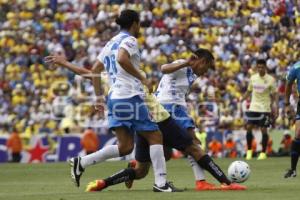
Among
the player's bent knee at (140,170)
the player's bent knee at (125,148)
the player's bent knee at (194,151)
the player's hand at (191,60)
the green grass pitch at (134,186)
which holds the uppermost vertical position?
the player's hand at (191,60)

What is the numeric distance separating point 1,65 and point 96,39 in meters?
3.89

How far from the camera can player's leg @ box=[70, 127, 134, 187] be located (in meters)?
13.1

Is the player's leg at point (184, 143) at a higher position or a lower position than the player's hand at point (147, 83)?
lower

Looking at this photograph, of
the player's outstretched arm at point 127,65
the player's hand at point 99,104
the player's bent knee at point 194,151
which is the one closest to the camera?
the player's outstretched arm at point 127,65

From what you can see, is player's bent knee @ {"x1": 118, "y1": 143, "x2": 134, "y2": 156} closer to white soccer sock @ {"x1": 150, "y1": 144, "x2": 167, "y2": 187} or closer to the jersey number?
white soccer sock @ {"x1": 150, "y1": 144, "x2": 167, "y2": 187}

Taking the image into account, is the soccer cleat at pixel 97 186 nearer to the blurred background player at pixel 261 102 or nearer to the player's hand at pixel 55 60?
the player's hand at pixel 55 60

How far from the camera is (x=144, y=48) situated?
3753 centimetres

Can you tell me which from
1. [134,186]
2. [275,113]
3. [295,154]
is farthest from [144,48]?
[134,186]

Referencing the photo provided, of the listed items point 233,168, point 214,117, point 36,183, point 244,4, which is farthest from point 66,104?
point 233,168

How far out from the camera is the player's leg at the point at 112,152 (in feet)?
43.0

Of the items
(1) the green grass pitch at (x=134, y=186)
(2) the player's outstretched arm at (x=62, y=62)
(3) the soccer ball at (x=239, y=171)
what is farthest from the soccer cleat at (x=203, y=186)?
(2) the player's outstretched arm at (x=62, y=62)

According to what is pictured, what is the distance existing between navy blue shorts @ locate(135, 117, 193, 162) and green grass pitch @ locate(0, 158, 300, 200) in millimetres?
564

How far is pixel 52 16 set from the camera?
39.2 m

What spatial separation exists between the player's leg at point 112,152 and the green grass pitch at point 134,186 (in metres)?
0.36
